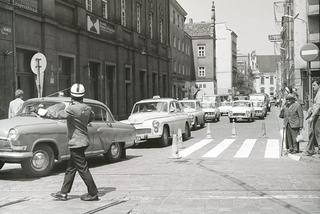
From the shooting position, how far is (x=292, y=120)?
13.2m

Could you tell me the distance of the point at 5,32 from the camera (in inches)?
650

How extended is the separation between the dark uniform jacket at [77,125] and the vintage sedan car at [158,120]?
346 inches

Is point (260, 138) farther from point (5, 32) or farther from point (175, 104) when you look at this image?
point (5, 32)

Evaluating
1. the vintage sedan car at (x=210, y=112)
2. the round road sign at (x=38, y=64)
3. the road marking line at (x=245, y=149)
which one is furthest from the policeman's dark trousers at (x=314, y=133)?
the vintage sedan car at (x=210, y=112)

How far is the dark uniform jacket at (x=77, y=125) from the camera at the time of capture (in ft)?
24.8

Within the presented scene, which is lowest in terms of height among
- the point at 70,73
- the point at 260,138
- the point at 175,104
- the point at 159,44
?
the point at 260,138

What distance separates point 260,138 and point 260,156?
631cm

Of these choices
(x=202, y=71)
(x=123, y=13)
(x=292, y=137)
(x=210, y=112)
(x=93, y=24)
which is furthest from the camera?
(x=202, y=71)

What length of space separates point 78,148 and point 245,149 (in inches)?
353

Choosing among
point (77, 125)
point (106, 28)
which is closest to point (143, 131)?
point (77, 125)

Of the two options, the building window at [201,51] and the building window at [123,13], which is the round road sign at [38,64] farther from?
the building window at [201,51]

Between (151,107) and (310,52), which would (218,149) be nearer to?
(151,107)

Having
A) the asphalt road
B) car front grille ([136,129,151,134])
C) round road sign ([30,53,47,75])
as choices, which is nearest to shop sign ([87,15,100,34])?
car front grille ([136,129,151,134])

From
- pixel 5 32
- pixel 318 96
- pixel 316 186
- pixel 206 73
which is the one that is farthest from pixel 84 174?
pixel 206 73
